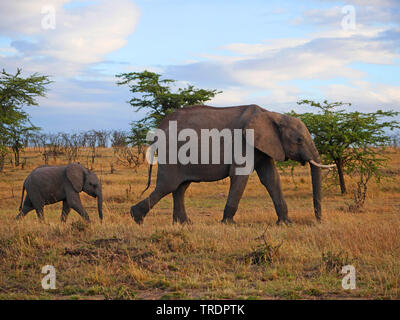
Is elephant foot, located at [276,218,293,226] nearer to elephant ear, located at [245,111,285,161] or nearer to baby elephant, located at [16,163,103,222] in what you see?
elephant ear, located at [245,111,285,161]

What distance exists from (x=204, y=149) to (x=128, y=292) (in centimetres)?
596

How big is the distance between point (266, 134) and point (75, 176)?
5219 mm

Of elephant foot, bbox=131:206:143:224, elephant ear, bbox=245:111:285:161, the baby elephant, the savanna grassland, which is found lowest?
the savanna grassland

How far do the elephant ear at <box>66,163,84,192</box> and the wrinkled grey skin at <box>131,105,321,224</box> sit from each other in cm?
221

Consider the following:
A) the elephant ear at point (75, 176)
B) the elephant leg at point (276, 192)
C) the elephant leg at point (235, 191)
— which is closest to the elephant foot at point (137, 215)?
the elephant leg at point (235, 191)

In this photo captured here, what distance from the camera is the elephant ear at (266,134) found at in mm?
11383

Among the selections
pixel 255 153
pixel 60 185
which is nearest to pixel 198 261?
pixel 255 153

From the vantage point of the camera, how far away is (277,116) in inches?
470

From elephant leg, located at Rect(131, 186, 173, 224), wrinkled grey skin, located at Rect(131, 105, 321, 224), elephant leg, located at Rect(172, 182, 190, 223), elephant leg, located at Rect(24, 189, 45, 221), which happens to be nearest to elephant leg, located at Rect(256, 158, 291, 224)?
wrinkled grey skin, located at Rect(131, 105, 321, 224)

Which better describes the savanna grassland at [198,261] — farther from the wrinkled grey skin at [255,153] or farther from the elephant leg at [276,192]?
the wrinkled grey skin at [255,153]

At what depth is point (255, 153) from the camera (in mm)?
11703

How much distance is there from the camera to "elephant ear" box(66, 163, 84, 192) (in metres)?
13.2
